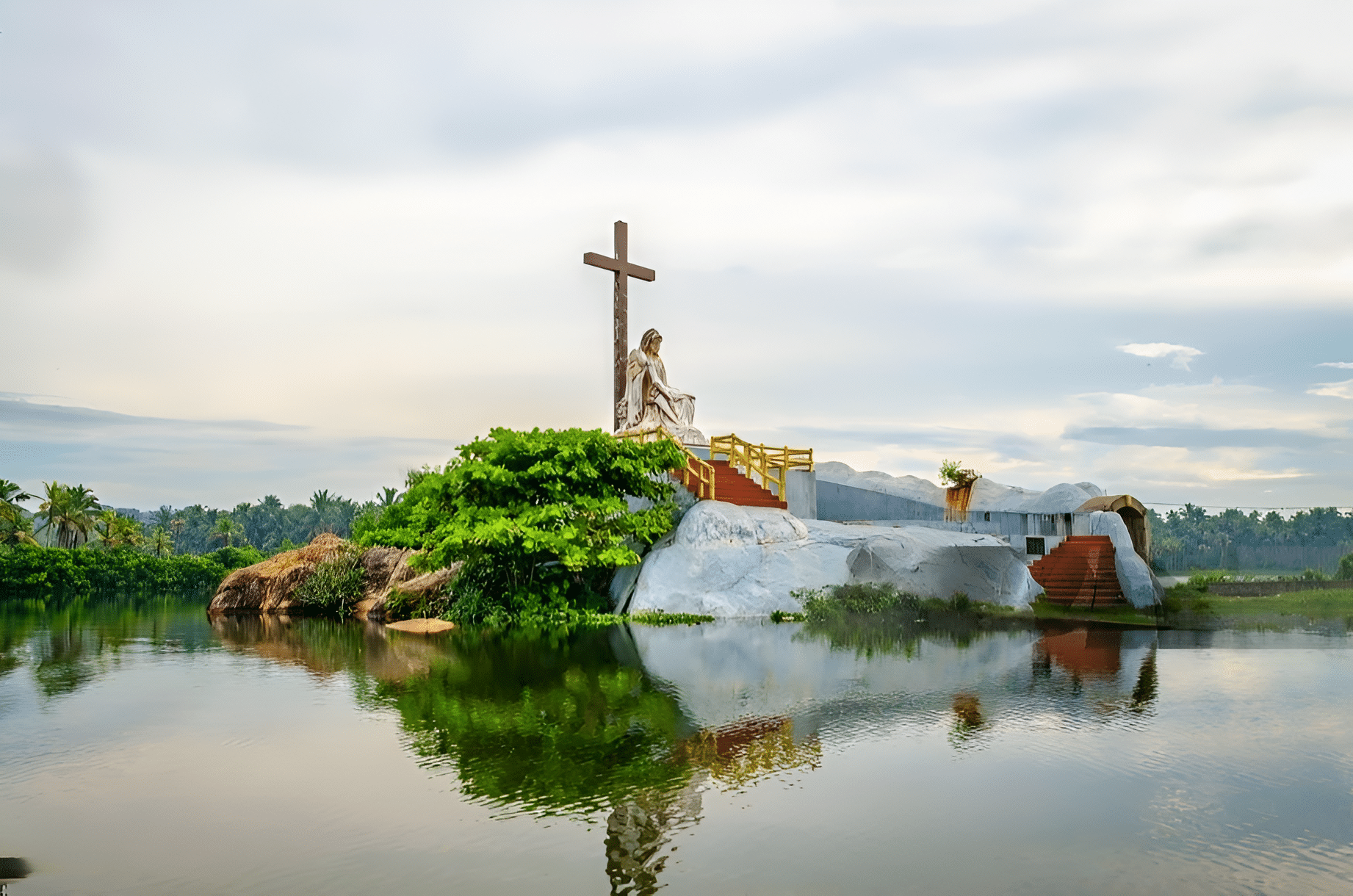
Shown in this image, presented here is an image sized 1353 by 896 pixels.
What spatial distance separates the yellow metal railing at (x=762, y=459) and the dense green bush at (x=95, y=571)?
29.5 meters

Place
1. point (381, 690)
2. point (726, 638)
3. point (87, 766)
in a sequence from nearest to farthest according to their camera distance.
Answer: point (87, 766) < point (381, 690) < point (726, 638)

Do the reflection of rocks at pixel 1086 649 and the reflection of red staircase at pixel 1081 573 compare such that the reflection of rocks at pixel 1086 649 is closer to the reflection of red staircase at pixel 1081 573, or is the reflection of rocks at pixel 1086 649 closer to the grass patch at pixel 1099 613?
the grass patch at pixel 1099 613

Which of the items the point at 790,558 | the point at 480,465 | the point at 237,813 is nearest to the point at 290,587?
the point at 480,465

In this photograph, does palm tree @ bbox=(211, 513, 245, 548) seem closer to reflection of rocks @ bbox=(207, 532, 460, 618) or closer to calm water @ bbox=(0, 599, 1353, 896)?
reflection of rocks @ bbox=(207, 532, 460, 618)

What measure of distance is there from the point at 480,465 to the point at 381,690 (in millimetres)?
10223

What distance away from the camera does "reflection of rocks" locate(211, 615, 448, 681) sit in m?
14.7

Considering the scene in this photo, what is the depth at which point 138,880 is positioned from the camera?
570 centimetres

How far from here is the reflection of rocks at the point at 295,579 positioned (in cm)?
2714

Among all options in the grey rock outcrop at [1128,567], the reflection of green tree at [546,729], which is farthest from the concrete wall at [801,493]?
the reflection of green tree at [546,729]

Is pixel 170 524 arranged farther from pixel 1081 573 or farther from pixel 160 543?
pixel 1081 573

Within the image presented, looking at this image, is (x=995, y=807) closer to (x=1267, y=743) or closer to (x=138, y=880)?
(x=1267, y=743)

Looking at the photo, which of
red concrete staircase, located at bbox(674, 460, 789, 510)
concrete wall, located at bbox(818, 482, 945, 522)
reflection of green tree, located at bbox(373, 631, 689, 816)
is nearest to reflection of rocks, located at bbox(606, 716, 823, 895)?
reflection of green tree, located at bbox(373, 631, 689, 816)

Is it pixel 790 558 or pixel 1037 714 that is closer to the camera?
pixel 1037 714

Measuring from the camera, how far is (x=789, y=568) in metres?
22.8
